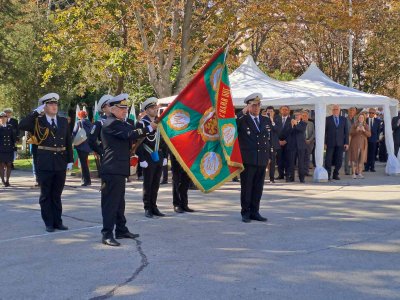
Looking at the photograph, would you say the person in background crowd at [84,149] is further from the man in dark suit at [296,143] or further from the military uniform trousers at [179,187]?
the man in dark suit at [296,143]

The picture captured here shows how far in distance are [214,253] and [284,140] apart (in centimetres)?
849

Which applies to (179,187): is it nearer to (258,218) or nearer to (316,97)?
(258,218)

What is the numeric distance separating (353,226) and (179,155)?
2759 millimetres

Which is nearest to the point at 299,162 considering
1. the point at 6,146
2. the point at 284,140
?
the point at 284,140

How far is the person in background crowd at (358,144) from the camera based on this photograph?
612 inches

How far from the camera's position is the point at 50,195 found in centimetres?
870

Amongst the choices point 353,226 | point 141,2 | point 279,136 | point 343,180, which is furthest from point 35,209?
point 141,2

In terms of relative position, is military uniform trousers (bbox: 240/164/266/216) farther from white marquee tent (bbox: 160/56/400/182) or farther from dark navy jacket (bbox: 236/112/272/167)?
white marquee tent (bbox: 160/56/400/182)

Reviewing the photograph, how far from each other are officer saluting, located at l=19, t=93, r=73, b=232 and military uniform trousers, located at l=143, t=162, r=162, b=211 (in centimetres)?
145

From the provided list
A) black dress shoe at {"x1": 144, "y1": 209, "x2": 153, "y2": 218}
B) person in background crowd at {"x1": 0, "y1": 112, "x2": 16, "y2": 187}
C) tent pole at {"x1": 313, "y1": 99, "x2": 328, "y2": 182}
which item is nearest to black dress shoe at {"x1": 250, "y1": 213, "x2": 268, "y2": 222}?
black dress shoe at {"x1": 144, "y1": 209, "x2": 153, "y2": 218}

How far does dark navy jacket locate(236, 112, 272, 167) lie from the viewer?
9.16 meters

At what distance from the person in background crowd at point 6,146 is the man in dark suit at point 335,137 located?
8.00 meters

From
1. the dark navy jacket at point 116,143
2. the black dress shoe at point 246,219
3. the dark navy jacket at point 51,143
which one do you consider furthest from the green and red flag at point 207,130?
the dark navy jacket at point 51,143

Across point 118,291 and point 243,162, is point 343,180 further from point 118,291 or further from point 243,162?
point 118,291
